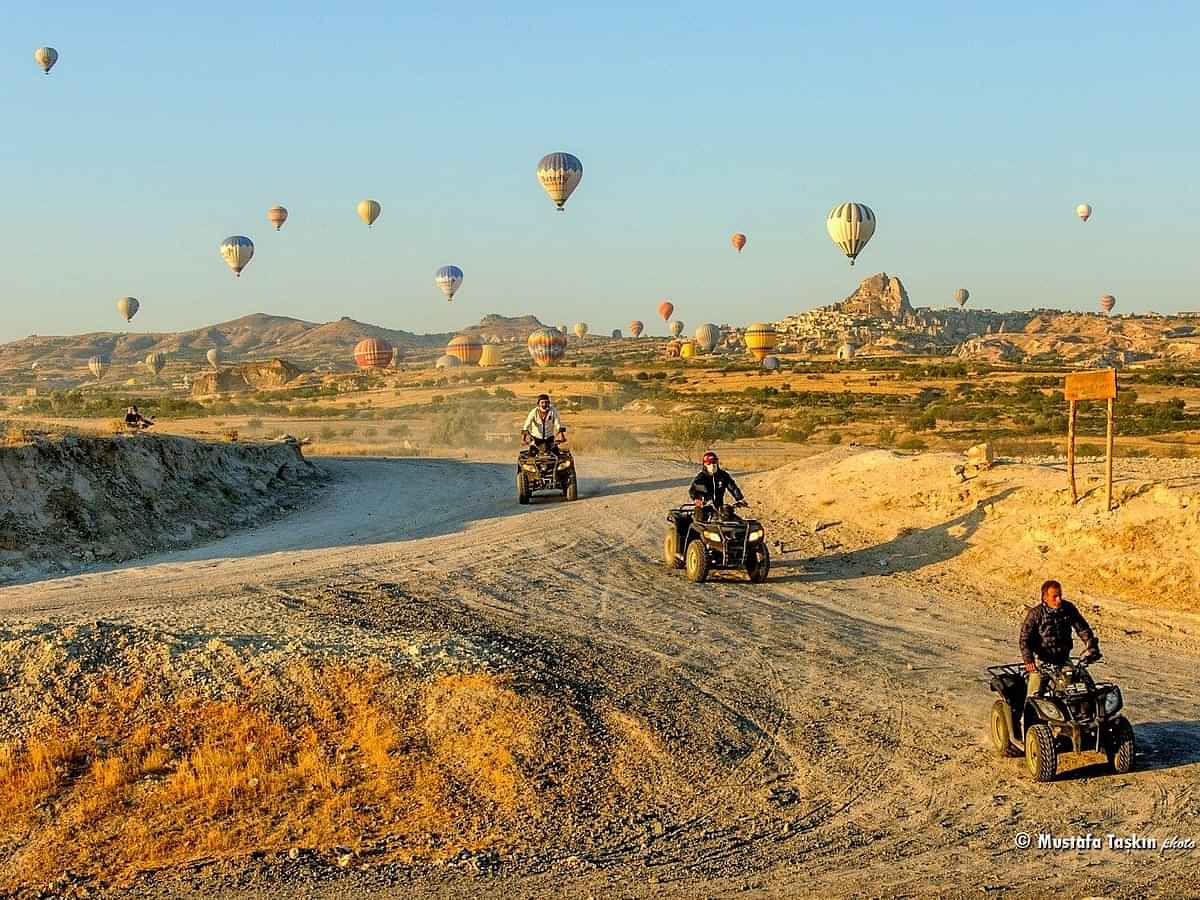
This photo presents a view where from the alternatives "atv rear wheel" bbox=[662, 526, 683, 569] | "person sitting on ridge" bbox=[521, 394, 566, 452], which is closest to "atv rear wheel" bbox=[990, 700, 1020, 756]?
"atv rear wheel" bbox=[662, 526, 683, 569]

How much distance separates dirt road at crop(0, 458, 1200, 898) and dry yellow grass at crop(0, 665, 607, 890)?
82cm

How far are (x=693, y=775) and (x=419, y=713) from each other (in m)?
2.83

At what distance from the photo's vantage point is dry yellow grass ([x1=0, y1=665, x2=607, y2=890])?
987 centimetres

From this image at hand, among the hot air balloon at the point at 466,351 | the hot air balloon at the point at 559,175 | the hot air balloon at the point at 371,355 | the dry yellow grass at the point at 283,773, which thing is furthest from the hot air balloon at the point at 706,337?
the dry yellow grass at the point at 283,773

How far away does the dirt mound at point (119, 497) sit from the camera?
22109 mm

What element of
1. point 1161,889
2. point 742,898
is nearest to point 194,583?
point 742,898

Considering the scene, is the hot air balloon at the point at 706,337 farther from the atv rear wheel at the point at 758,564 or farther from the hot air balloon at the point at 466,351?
the atv rear wheel at the point at 758,564

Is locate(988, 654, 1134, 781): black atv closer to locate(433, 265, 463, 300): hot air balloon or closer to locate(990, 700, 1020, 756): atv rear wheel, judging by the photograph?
locate(990, 700, 1020, 756): atv rear wheel

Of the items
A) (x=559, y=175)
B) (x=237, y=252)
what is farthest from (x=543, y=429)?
(x=237, y=252)

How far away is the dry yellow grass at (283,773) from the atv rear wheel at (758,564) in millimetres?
7569

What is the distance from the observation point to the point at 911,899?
8109mm

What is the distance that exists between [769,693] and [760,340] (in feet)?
292

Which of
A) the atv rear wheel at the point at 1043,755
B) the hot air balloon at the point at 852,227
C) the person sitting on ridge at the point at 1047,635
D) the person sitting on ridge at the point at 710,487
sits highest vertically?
the hot air balloon at the point at 852,227

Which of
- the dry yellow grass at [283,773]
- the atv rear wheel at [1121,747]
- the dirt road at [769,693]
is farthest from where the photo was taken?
the atv rear wheel at [1121,747]
